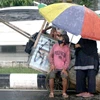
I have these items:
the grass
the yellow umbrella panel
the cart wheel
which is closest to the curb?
the cart wheel

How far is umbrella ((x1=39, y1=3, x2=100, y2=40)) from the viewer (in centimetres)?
715

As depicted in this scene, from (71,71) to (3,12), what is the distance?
547 cm

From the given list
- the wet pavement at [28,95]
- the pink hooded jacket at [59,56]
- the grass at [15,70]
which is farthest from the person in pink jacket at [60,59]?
the grass at [15,70]

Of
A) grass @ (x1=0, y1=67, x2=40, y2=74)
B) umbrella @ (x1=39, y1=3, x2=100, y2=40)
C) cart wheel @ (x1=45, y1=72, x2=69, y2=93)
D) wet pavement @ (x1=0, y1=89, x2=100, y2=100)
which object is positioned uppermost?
umbrella @ (x1=39, y1=3, x2=100, y2=40)

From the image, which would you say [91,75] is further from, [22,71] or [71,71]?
[22,71]

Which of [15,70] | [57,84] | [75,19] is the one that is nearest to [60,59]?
[57,84]

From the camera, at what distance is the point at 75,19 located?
727 cm

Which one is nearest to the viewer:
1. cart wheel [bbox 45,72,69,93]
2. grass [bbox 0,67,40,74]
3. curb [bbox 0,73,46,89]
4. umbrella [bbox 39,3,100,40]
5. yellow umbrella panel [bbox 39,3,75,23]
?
umbrella [bbox 39,3,100,40]

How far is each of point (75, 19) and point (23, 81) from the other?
6.41ft

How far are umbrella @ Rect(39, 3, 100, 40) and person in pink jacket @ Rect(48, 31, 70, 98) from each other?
47cm

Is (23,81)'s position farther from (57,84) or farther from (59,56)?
(59,56)

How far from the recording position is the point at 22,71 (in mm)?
9625

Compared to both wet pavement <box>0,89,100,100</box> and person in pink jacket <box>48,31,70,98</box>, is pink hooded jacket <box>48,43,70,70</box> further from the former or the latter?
wet pavement <box>0,89,100,100</box>

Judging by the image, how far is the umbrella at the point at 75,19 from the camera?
23.5 ft
